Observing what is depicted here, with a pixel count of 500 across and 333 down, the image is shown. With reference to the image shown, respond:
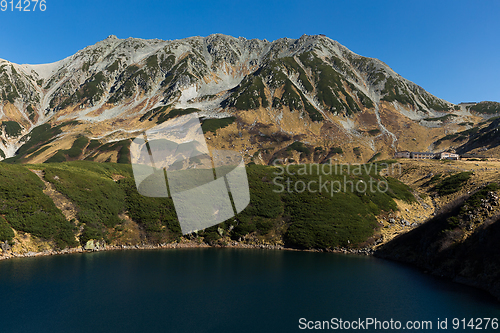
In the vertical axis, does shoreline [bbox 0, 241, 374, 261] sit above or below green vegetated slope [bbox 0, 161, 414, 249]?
below

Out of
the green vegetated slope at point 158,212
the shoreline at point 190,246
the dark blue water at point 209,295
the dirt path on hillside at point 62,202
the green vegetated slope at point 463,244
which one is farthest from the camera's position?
the dirt path on hillside at point 62,202

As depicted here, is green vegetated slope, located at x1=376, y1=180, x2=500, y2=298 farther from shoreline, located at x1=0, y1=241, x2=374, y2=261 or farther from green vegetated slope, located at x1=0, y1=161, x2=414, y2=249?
green vegetated slope, located at x1=0, y1=161, x2=414, y2=249

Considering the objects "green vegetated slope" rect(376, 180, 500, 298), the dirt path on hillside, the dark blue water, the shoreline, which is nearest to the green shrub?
the dark blue water

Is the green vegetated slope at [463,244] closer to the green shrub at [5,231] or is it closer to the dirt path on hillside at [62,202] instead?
the dirt path on hillside at [62,202]

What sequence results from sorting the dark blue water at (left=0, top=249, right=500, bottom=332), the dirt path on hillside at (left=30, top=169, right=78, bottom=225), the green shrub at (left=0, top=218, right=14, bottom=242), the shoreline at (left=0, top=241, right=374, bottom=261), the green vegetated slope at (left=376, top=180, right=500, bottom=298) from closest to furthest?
1. the dark blue water at (left=0, top=249, right=500, bottom=332)
2. the green vegetated slope at (left=376, top=180, right=500, bottom=298)
3. the green shrub at (left=0, top=218, right=14, bottom=242)
4. the shoreline at (left=0, top=241, right=374, bottom=261)
5. the dirt path on hillside at (left=30, top=169, right=78, bottom=225)

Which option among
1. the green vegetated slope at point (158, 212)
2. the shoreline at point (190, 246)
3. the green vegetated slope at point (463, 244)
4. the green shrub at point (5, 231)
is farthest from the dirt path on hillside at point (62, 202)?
the green vegetated slope at point (463, 244)

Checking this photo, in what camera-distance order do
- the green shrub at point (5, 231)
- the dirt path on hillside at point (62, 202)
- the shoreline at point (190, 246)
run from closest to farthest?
1. the green shrub at point (5, 231)
2. the shoreline at point (190, 246)
3. the dirt path on hillside at point (62, 202)
